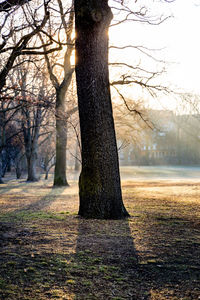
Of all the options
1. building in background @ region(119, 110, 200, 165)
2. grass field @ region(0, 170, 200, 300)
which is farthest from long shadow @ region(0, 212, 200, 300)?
building in background @ region(119, 110, 200, 165)

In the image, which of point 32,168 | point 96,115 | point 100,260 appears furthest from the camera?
point 32,168

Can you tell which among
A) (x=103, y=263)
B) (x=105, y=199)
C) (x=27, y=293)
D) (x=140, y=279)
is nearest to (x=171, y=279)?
(x=140, y=279)

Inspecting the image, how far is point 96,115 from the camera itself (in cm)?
703

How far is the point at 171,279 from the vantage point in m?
3.64

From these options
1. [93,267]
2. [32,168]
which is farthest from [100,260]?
[32,168]

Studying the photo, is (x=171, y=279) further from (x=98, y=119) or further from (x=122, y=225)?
(x=98, y=119)

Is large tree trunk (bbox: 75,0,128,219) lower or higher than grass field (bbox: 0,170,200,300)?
higher

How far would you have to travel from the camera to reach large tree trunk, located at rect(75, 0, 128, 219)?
23.1 ft

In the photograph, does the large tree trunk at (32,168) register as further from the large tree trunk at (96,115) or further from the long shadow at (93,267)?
the long shadow at (93,267)

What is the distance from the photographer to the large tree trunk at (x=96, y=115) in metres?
7.05

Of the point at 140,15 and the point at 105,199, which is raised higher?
the point at 140,15

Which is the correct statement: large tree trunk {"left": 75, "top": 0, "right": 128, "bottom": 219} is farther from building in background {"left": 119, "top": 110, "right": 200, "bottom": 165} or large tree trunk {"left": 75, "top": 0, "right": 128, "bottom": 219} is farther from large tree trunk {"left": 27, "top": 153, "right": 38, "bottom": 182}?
building in background {"left": 119, "top": 110, "right": 200, "bottom": 165}

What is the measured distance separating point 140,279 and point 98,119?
400cm

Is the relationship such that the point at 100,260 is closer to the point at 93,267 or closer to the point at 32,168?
the point at 93,267
